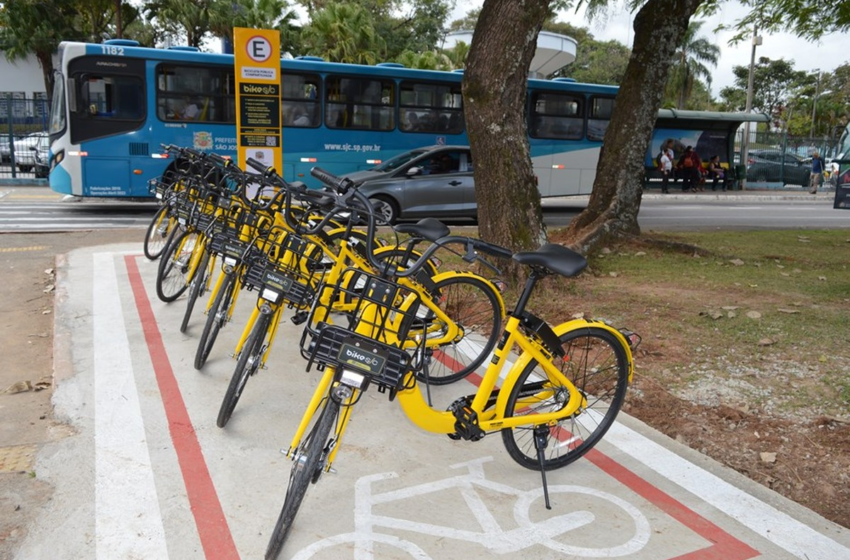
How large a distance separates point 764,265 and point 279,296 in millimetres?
7705

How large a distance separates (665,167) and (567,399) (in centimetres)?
2149

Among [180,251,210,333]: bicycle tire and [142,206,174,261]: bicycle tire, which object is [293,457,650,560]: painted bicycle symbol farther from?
[142,206,174,261]: bicycle tire

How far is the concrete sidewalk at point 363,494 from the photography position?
3.00 m

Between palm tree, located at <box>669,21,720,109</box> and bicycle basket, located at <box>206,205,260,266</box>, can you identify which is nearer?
bicycle basket, located at <box>206,205,260,266</box>

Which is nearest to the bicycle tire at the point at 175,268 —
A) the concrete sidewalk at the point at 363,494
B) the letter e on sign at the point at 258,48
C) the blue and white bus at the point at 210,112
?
the concrete sidewalk at the point at 363,494

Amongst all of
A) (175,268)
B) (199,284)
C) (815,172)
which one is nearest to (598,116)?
(175,268)

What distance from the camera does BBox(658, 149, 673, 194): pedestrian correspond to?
23.1m

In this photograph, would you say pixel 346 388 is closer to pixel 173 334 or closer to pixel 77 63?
pixel 173 334

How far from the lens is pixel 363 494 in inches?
133

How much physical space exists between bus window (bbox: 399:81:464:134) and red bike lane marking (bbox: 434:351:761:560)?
11739 mm

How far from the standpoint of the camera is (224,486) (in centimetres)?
340

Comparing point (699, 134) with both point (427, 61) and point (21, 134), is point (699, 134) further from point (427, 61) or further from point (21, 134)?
point (21, 134)

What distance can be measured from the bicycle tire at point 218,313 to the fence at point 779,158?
86.5 ft

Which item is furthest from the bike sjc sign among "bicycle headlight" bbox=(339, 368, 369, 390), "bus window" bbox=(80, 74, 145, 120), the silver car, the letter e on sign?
"bicycle headlight" bbox=(339, 368, 369, 390)
